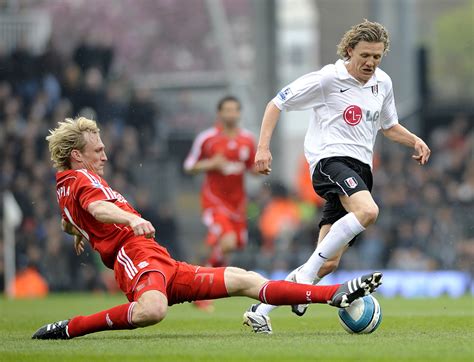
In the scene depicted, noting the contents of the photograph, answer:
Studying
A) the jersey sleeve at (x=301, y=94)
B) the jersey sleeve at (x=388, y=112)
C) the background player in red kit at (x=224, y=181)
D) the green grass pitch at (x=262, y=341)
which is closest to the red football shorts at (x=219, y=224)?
the background player in red kit at (x=224, y=181)

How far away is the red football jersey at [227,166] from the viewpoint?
14.5 meters

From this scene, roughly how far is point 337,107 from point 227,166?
5.39m

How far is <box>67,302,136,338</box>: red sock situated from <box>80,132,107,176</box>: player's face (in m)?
1.06

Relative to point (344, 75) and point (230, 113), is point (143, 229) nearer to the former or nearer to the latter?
point (344, 75)

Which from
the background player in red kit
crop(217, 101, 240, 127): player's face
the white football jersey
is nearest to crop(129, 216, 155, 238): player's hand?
the white football jersey

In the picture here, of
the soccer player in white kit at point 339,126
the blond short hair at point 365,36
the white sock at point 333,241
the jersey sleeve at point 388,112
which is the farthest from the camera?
the jersey sleeve at point 388,112

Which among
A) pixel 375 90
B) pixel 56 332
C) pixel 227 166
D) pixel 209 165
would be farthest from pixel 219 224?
pixel 56 332

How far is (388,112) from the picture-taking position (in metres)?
9.52

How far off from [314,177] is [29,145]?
44.1 feet

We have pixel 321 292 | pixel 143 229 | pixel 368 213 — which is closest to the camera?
pixel 143 229

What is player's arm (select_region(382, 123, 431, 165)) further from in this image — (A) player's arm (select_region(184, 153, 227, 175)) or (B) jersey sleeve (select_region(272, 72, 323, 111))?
(A) player's arm (select_region(184, 153, 227, 175))

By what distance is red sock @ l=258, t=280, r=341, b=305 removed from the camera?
25.9ft

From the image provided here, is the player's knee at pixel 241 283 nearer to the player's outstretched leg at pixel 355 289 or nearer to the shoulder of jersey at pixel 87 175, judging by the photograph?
the player's outstretched leg at pixel 355 289

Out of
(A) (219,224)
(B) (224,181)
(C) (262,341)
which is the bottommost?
(C) (262,341)
